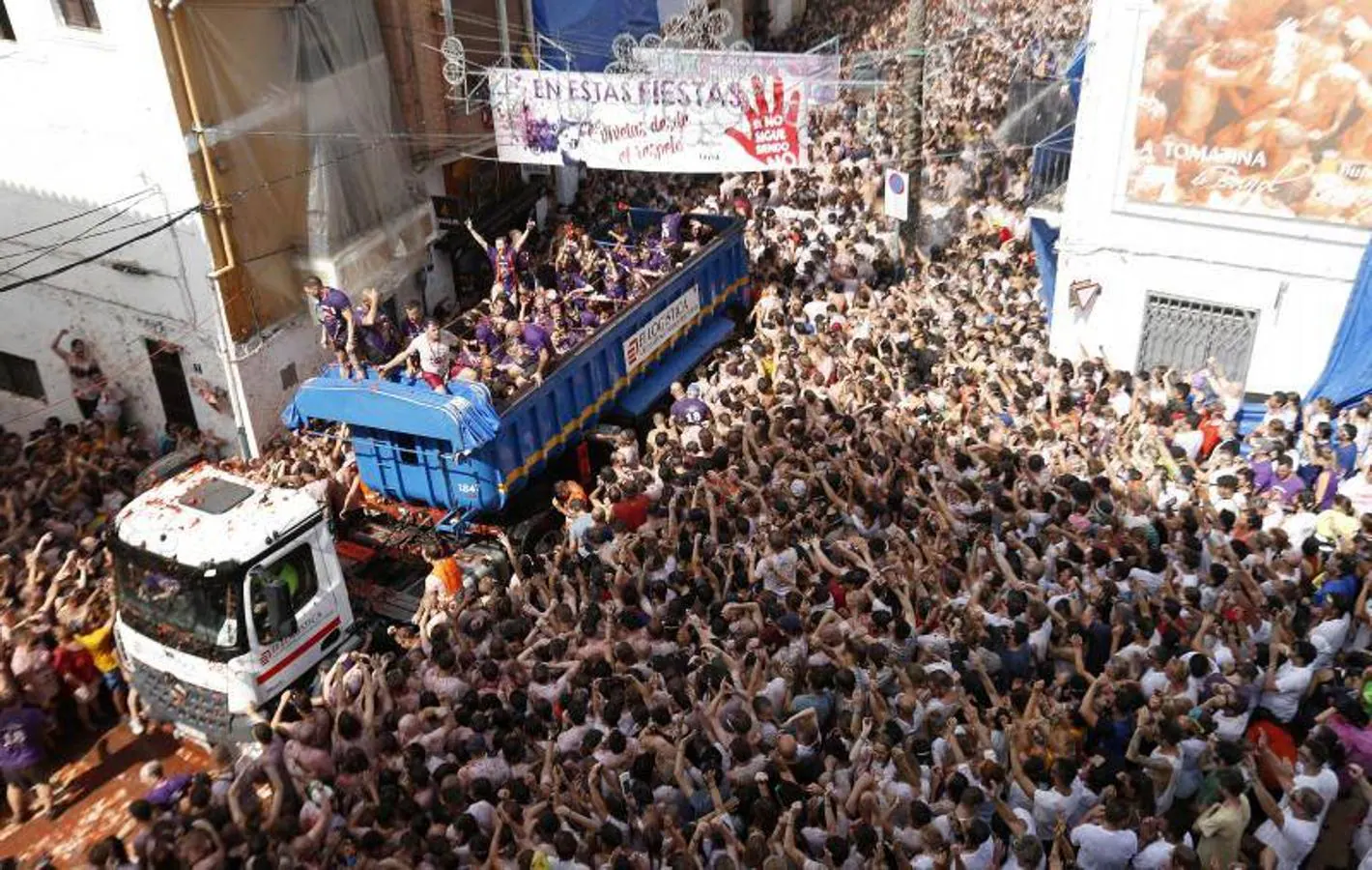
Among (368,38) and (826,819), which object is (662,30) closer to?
(368,38)

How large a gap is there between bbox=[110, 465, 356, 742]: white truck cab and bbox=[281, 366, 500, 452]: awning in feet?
4.90

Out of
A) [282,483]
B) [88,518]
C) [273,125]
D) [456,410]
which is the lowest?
[88,518]

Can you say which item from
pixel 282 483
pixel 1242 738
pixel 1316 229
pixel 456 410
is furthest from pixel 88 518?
pixel 1316 229

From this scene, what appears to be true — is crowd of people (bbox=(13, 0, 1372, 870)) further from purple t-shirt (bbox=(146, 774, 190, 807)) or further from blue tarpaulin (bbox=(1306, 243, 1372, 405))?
blue tarpaulin (bbox=(1306, 243, 1372, 405))

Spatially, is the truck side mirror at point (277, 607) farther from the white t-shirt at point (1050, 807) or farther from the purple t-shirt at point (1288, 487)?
the purple t-shirt at point (1288, 487)

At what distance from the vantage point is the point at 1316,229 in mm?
12859

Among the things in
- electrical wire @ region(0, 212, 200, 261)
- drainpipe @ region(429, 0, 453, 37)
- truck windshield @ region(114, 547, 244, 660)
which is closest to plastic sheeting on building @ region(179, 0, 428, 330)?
electrical wire @ region(0, 212, 200, 261)

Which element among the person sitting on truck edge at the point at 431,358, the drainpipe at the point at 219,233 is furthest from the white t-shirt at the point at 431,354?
the drainpipe at the point at 219,233

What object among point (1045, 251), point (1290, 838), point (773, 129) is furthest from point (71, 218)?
point (1290, 838)

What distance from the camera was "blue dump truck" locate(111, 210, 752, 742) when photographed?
9188mm

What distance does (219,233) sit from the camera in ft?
47.3

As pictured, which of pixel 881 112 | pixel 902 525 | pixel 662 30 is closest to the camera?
pixel 902 525

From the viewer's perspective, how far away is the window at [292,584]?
9141 mm

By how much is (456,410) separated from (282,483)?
2222mm
